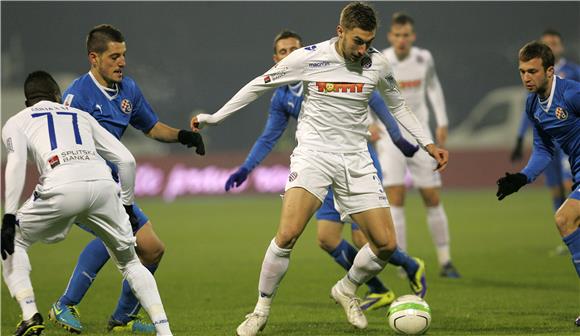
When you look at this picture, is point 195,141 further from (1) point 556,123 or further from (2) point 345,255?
(1) point 556,123

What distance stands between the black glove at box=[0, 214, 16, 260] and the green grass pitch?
1497mm

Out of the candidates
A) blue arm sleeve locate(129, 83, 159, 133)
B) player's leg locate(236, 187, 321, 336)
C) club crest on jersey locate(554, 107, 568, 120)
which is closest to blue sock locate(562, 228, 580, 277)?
club crest on jersey locate(554, 107, 568, 120)

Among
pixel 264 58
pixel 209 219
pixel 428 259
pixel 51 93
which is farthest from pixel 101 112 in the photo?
pixel 264 58

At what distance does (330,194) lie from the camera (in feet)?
28.9

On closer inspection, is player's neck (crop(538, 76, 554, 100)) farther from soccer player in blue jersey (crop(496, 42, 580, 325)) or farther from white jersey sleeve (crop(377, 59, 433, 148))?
white jersey sleeve (crop(377, 59, 433, 148))

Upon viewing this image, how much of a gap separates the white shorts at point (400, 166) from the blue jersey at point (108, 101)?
412 cm

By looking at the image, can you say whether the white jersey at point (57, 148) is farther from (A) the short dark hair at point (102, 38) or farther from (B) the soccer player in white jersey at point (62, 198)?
(A) the short dark hair at point (102, 38)

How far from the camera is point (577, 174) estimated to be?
7781 mm

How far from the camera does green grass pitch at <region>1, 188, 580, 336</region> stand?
7883 millimetres

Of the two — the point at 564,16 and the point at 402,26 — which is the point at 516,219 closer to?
the point at 402,26

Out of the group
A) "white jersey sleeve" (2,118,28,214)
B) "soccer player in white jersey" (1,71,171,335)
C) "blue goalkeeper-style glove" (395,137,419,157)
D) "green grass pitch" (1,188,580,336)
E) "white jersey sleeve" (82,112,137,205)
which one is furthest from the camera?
"blue goalkeeper-style glove" (395,137,419,157)

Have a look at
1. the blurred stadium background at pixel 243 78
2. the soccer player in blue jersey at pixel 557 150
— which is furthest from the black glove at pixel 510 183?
the blurred stadium background at pixel 243 78

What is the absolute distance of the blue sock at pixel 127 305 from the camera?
7.50 m

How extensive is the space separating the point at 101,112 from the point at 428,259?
6.47m
